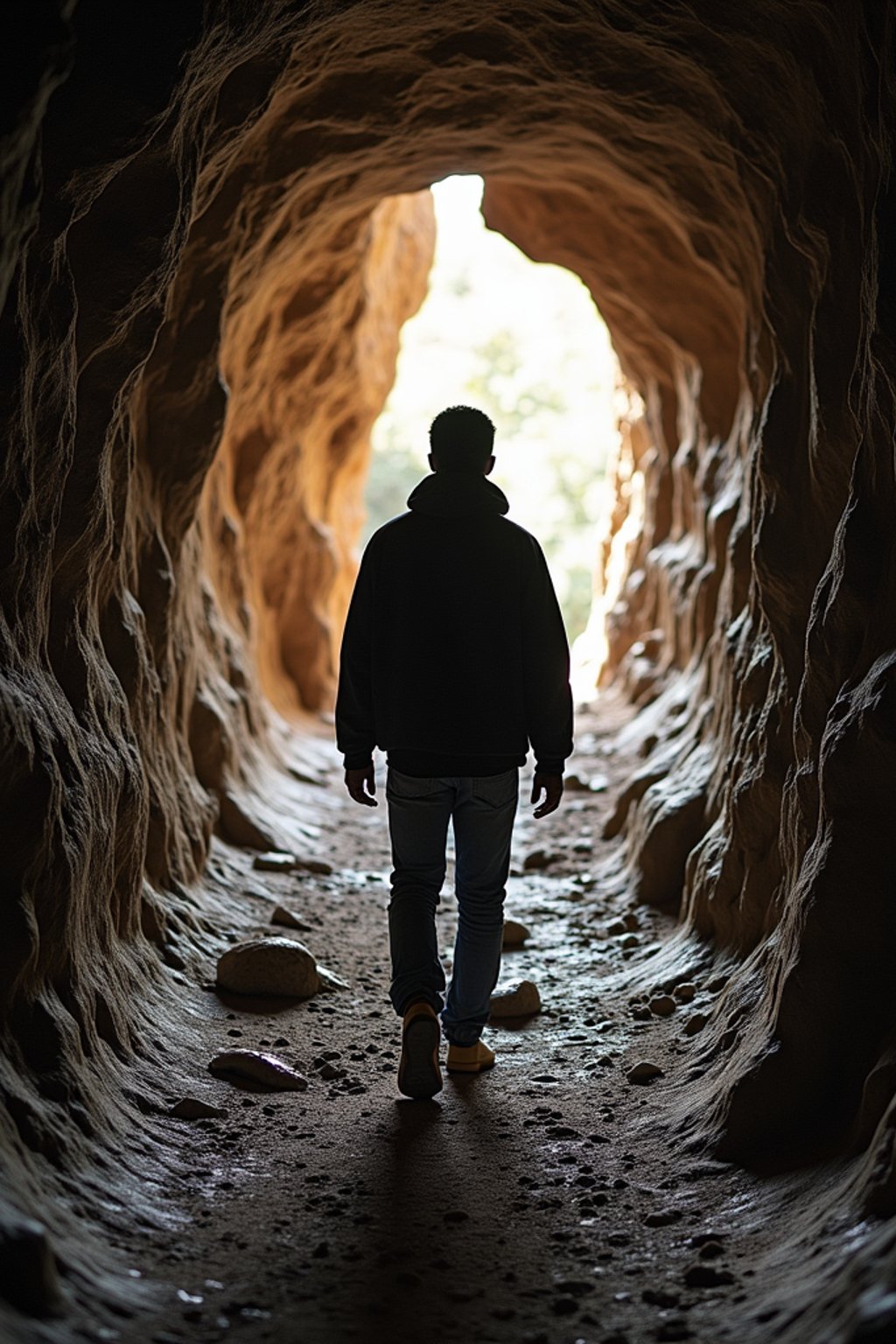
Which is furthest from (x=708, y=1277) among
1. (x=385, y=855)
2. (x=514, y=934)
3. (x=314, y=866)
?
(x=385, y=855)

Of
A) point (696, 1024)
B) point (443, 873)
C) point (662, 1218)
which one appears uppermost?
point (443, 873)

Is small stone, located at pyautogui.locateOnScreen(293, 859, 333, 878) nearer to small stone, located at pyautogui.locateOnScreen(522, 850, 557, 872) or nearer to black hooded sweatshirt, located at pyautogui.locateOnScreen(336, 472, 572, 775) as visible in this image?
small stone, located at pyautogui.locateOnScreen(522, 850, 557, 872)

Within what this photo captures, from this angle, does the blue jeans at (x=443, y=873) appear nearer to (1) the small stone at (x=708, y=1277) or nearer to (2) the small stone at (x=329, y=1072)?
(2) the small stone at (x=329, y=1072)

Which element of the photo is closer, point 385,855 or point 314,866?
point 314,866

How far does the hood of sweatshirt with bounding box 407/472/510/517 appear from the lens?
11.6 ft

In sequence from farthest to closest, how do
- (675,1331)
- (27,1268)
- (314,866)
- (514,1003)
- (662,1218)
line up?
(314,866)
(514,1003)
(662,1218)
(675,1331)
(27,1268)

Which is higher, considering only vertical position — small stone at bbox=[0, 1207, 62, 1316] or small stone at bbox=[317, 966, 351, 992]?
small stone at bbox=[317, 966, 351, 992]

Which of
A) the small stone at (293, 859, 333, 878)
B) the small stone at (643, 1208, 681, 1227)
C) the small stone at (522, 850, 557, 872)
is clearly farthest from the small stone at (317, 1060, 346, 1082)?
the small stone at (522, 850, 557, 872)

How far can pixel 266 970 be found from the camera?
169 inches

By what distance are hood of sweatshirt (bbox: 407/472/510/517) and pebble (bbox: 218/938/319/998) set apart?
1671 millimetres

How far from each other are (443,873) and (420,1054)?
484 mm

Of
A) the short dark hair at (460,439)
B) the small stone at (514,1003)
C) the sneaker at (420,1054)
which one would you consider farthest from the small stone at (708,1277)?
the short dark hair at (460,439)

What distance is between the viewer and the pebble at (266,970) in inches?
A: 169

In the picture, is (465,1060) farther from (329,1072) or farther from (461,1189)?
(461,1189)
